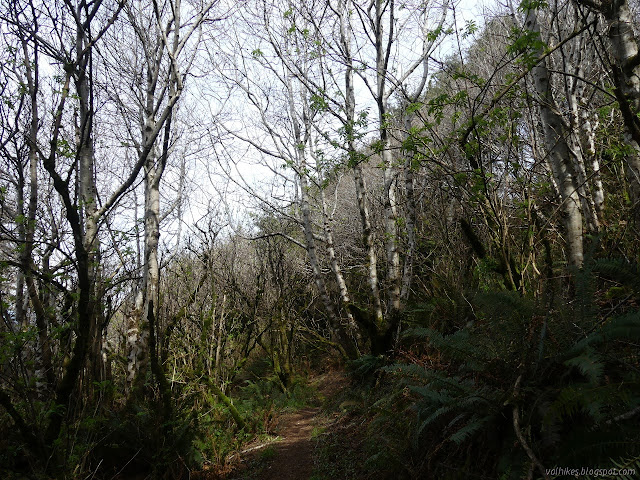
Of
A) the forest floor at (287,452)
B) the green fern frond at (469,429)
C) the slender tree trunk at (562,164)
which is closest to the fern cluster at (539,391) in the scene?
the green fern frond at (469,429)

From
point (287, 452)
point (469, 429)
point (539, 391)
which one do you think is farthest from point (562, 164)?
point (287, 452)

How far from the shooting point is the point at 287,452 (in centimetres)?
550

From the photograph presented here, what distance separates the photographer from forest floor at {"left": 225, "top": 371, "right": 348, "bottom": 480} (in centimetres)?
485

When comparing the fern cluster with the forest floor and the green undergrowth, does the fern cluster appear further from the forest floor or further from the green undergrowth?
the forest floor

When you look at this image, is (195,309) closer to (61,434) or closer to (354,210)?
(61,434)

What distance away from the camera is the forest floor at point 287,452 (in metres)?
4.85

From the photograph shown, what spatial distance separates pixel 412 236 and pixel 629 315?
15.3 feet

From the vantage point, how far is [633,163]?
323 cm

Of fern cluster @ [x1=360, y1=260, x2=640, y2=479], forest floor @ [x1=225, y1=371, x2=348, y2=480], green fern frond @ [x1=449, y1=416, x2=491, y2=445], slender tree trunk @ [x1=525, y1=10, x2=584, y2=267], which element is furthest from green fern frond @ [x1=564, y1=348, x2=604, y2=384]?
forest floor @ [x1=225, y1=371, x2=348, y2=480]

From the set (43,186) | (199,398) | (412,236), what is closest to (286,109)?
(412,236)

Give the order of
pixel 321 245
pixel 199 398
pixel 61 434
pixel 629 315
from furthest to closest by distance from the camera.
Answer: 1. pixel 321 245
2. pixel 199 398
3. pixel 61 434
4. pixel 629 315

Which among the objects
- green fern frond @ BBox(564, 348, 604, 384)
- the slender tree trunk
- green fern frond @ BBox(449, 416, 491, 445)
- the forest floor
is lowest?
the forest floor

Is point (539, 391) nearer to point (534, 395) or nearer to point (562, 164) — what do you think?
point (534, 395)

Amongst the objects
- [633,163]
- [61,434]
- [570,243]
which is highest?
[633,163]
